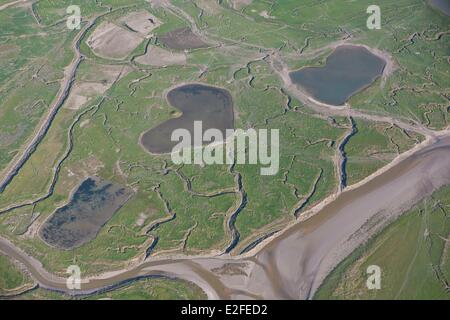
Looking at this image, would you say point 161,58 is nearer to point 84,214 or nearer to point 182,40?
point 182,40

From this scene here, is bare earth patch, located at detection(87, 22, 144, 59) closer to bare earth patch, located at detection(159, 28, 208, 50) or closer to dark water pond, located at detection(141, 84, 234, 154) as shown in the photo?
bare earth patch, located at detection(159, 28, 208, 50)

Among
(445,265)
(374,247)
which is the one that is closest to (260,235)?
(374,247)

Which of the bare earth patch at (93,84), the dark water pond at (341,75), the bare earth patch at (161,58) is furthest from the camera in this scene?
the bare earth patch at (161,58)

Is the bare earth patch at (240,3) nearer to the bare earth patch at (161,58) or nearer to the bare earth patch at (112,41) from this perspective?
the bare earth patch at (161,58)

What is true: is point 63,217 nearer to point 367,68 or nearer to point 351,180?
point 351,180

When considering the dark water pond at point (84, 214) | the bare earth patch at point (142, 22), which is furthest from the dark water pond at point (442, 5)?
the dark water pond at point (84, 214)

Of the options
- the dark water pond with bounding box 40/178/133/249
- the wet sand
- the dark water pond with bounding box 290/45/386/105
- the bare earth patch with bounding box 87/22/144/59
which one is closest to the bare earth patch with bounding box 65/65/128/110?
the bare earth patch with bounding box 87/22/144/59

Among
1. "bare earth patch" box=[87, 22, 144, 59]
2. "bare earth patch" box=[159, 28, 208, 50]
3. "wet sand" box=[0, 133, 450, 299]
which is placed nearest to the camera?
"wet sand" box=[0, 133, 450, 299]
